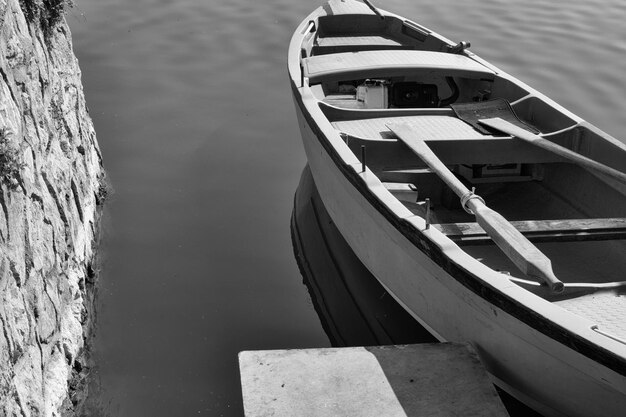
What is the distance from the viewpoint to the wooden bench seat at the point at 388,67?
945 centimetres

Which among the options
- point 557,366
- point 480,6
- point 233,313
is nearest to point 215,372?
point 233,313

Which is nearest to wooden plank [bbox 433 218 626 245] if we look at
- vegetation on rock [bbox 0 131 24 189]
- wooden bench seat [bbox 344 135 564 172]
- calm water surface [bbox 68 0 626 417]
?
wooden bench seat [bbox 344 135 564 172]

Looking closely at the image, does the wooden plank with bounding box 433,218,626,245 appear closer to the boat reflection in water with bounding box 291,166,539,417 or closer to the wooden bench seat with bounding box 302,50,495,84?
the boat reflection in water with bounding box 291,166,539,417

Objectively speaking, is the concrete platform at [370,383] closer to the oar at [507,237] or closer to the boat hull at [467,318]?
the boat hull at [467,318]

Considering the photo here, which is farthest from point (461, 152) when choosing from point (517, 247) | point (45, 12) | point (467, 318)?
point (45, 12)

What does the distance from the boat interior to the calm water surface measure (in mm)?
1663

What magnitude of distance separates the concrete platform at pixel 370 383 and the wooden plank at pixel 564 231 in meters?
1.05

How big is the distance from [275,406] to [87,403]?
6.20 ft

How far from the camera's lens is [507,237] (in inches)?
246

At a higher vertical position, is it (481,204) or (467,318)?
(481,204)

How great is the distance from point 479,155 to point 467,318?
7.85 ft

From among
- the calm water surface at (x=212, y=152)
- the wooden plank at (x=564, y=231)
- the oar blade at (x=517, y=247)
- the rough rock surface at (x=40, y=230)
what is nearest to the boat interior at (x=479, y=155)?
the wooden plank at (x=564, y=231)

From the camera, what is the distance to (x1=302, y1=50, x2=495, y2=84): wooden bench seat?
9445mm

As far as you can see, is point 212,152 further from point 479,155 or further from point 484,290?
point 484,290
